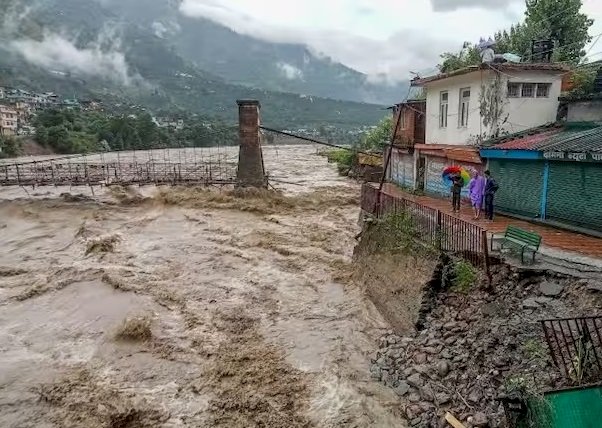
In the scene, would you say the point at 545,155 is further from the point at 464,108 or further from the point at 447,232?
the point at 464,108

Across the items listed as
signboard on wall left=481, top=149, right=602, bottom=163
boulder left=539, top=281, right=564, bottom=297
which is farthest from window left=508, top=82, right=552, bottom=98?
boulder left=539, top=281, right=564, bottom=297

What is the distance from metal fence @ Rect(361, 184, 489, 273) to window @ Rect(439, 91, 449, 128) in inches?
304

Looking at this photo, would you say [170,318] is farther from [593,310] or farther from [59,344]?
[593,310]

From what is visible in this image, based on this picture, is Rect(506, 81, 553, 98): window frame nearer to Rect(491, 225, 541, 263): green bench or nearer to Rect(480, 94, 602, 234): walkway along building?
Rect(480, 94, 602, 234): walkway along building

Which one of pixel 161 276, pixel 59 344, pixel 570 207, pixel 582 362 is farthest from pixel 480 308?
pixel 161 276

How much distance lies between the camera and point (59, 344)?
12.2m

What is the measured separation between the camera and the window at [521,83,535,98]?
56.8ft

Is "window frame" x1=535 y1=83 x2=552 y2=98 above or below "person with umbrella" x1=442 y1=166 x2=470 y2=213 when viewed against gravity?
above

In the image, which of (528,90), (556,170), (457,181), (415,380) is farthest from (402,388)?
(528,90)

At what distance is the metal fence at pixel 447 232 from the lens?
10.5 m

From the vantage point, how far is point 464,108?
18.9 m

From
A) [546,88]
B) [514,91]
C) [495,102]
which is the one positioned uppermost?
[546,88]

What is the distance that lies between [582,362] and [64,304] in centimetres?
1413

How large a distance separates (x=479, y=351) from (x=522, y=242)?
277 cm
